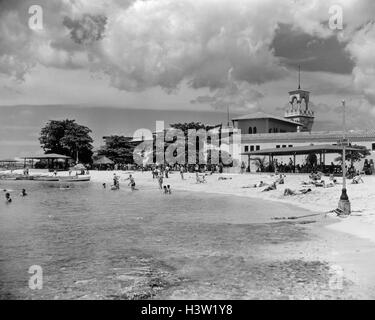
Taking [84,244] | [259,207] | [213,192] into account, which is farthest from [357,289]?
[213,192]

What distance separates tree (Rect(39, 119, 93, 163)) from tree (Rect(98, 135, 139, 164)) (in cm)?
333

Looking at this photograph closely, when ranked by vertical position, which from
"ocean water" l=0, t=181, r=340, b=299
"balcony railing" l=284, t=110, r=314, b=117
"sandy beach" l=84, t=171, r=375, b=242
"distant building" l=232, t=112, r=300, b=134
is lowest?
"ocean water" l=0, t=181, r=340, b=299

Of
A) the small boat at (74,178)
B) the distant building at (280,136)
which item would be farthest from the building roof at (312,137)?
the small boat at (74,178)

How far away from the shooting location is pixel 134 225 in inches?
690

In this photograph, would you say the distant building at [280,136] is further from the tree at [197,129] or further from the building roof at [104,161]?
the building roof at [104,161]

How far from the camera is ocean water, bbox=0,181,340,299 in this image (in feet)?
27.5

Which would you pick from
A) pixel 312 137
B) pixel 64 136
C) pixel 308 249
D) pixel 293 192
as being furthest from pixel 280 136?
pixel 308 249

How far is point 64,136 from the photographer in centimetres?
7131

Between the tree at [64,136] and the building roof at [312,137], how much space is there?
97.0 feet

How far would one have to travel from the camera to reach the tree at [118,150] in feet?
228

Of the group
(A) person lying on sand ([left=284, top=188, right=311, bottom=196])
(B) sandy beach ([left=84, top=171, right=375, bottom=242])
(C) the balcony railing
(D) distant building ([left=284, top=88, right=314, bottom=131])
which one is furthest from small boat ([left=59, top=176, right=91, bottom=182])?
(C) the balcony railing

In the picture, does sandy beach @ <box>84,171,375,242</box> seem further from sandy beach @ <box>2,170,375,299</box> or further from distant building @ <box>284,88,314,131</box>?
distant building @ <box>284,88,314,131</box>
